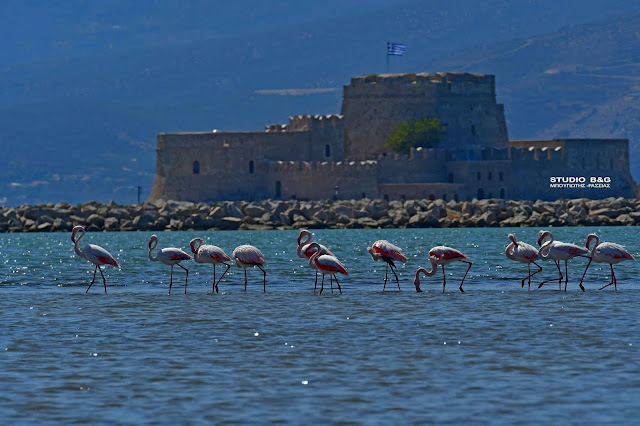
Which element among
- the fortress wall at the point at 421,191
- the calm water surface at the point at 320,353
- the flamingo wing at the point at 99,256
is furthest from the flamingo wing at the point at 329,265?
the fortress wall at the point at 421,191

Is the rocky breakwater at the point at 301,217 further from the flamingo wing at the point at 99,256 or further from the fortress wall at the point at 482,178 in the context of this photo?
the flamingo wing at the point at 99,256

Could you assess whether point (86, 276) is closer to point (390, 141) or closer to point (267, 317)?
point (267, 317)

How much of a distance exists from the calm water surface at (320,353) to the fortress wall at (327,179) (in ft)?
179

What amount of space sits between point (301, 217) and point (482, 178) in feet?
65.5

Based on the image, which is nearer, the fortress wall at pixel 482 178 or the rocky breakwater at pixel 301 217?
the rocky breakwater at pixel 301 217

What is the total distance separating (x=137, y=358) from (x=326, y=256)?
28.5 feet

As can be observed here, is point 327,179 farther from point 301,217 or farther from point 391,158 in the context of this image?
point 301,217

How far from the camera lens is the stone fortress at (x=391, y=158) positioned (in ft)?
276

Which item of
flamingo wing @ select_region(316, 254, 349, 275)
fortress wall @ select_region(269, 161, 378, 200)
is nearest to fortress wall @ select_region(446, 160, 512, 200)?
fortress wall @ select_region(269, 161, 378, 200)

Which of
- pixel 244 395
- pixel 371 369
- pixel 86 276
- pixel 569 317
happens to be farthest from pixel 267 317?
pixel 86 276

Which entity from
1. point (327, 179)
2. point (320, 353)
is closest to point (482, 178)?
point (327, 179)

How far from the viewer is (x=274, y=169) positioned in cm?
8581

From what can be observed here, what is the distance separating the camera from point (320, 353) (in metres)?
16.7

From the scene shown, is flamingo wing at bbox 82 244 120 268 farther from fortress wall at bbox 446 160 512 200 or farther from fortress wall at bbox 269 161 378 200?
fortress wall at bbox 446 160 512 200
